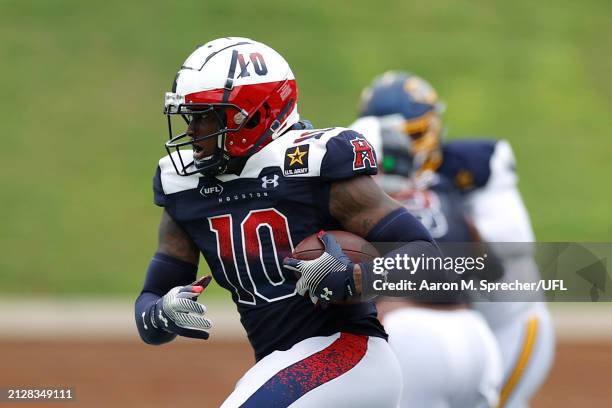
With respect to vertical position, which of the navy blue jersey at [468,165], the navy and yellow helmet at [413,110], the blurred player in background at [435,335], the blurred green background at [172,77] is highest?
the blurred green background at [172,77]

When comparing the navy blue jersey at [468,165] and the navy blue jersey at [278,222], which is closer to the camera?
the navy blue jersey at [278,222]

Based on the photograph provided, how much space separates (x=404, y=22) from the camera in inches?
666

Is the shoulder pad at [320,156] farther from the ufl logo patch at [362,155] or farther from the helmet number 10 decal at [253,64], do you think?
the helmet number 10 decal at [253,64]

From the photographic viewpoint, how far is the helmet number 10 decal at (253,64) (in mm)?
3904

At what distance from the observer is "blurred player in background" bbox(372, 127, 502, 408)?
5.10m

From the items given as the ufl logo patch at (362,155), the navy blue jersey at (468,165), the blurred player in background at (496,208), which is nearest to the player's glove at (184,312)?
the ufl logo patch at (362,155)

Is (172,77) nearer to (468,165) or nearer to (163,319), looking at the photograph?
(468,165)

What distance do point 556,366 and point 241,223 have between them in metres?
7.68

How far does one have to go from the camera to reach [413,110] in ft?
20.9

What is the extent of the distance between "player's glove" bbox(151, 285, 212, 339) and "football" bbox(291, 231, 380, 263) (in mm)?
357

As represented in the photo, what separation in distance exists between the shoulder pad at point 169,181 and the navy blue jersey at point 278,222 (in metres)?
0.06

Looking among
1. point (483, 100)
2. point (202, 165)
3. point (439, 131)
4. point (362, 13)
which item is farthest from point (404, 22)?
point (202, 165)

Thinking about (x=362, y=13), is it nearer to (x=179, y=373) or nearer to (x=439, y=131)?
(x=179, y=373)

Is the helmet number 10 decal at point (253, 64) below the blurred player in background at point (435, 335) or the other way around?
the other way around
